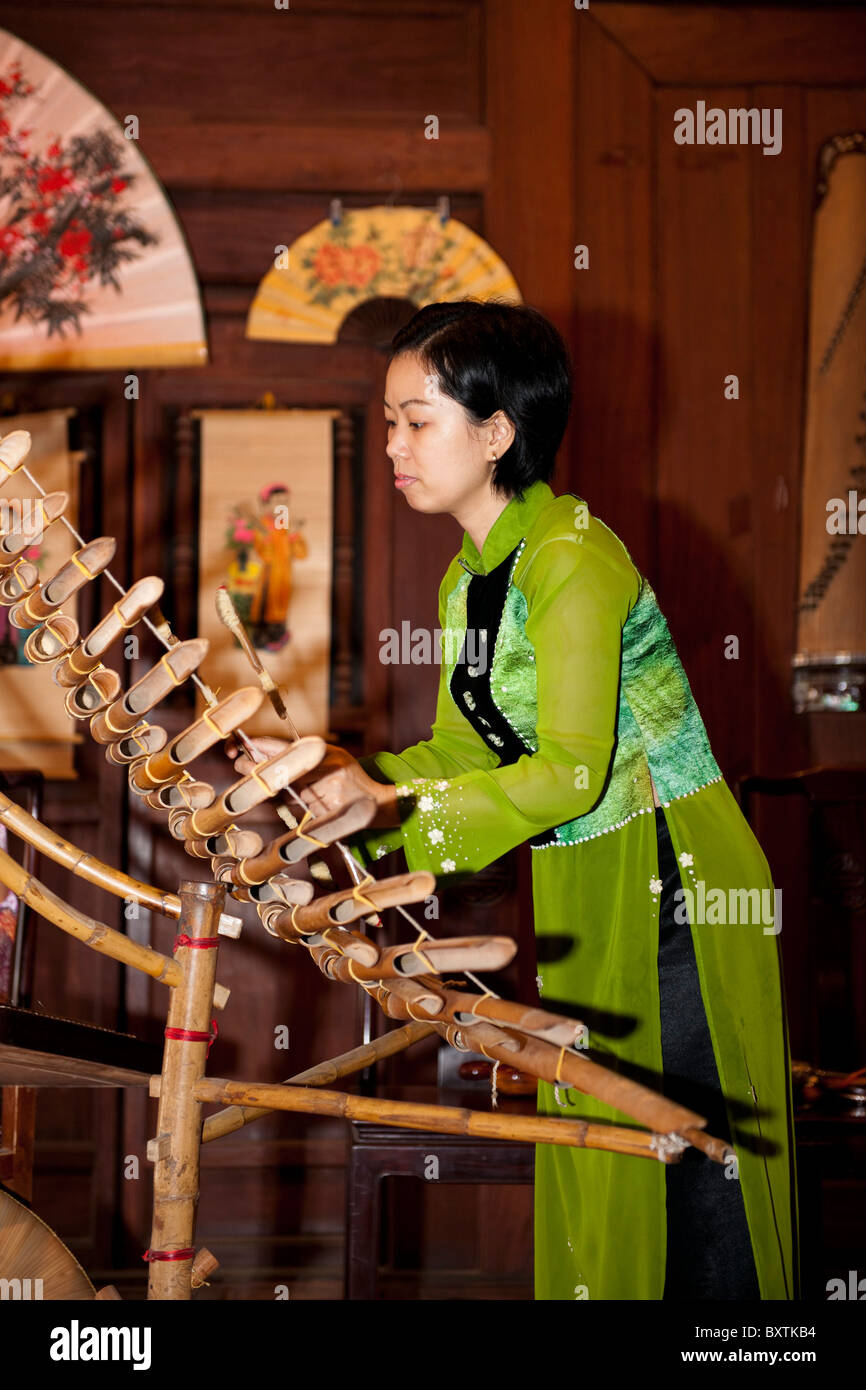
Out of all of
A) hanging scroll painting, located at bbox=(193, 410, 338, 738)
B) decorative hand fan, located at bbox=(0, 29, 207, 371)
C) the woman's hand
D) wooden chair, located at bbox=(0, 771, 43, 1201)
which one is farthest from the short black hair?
decorative hand fan, located at bbox=(0, 29, 207, 371)

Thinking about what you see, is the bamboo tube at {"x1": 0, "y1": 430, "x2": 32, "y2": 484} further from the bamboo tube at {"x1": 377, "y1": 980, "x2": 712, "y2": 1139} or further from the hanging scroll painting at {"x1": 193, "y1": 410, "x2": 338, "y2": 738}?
the hanging scroll painting at {"x1": 193, "y1": 410, "x2": 338, "y2": 738}

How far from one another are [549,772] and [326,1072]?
0.39m

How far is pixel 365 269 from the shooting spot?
3066 millimetres

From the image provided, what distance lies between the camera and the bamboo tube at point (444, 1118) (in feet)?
3.01

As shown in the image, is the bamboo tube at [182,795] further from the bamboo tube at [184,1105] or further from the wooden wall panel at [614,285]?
the wooden wall panel at [614,285]

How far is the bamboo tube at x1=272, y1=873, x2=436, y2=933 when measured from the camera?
88 cm

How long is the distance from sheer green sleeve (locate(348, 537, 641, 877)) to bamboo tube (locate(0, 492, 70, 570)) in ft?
1.25

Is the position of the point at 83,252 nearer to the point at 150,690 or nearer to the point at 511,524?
the point at 511,524

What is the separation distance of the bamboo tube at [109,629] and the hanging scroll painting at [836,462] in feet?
7.77

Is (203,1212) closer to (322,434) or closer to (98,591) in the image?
(98,591)

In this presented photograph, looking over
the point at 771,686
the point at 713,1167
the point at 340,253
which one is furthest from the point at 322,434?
the point at 713,1167

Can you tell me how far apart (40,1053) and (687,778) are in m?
0.68

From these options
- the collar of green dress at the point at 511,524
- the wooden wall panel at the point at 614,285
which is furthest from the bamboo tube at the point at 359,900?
the wooden wall panel at the point at 614,285

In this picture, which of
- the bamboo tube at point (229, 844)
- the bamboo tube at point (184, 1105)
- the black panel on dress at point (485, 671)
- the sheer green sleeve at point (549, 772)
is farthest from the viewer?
the black panel on dress at point (485, 671)
